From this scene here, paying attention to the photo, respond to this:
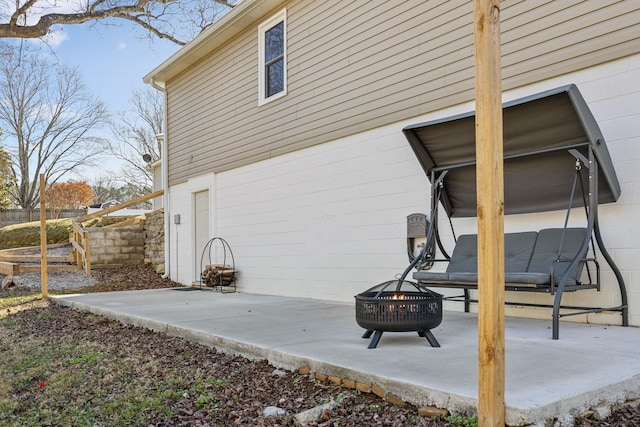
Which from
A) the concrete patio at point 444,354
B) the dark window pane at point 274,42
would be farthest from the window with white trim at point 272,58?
the concrete patio at point 444,354

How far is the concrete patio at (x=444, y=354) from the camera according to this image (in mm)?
2240

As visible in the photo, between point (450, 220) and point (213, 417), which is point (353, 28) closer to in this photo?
point (450, 220)

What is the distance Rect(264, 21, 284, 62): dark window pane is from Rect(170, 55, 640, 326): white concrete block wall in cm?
163

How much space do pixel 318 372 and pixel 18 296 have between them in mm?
7297

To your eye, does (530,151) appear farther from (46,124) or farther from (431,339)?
(46,124)

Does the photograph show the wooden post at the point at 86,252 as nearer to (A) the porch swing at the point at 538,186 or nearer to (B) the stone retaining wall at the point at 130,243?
(B) the stone retaining wall at the point at 130,243

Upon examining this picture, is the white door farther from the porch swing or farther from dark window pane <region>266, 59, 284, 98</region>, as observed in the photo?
the porch swing

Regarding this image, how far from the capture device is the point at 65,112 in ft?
78.7

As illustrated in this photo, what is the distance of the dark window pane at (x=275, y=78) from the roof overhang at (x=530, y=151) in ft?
11.3

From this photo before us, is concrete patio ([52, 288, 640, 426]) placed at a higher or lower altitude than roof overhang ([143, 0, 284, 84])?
lower

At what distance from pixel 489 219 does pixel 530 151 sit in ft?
8.28

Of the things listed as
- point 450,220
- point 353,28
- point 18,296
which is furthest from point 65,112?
point 450,220

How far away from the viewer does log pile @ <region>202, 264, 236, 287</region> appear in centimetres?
838

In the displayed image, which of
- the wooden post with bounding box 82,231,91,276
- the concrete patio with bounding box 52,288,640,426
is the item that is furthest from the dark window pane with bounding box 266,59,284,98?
the wooden post with bounding box 82,231,91,276
